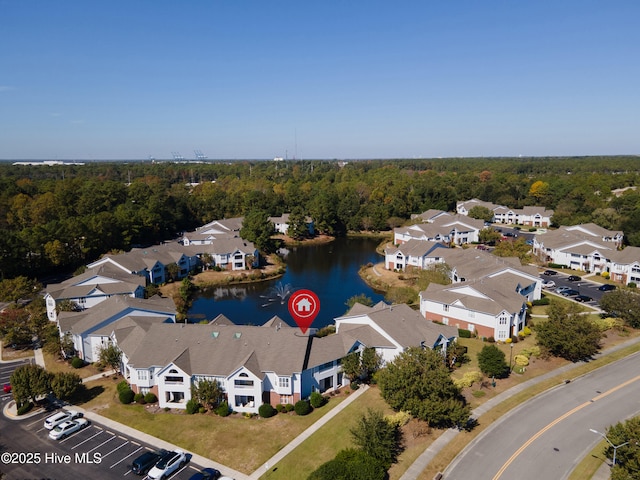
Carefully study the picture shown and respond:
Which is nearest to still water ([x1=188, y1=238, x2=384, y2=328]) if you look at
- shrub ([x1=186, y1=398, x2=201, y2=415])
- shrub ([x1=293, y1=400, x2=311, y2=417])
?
shrub ([x1=293, y1=400, x2=311, y2=417])

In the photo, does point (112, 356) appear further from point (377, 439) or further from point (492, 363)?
point (492, 363)

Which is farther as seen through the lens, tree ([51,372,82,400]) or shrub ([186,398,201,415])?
tree ([51,372,82,400])

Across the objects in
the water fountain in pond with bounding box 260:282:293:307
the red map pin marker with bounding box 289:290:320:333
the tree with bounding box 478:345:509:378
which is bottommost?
the water fountain in pond with bounding box 260:282:293:307

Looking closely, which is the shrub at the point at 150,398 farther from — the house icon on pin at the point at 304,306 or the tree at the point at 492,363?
the tree at the point at 492,363

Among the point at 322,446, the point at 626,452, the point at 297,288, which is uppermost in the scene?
the point at 626,452

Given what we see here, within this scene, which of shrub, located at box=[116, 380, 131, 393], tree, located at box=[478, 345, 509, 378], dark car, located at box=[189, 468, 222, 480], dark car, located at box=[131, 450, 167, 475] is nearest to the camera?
dark car, located at box=[189, 468, 222, 480]

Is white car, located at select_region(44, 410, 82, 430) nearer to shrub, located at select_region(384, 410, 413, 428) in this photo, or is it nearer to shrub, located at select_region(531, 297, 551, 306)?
shrub, located at select_region(384, 410, 413, 428)

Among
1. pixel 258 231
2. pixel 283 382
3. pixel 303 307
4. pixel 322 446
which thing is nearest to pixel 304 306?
pixel 303 307
